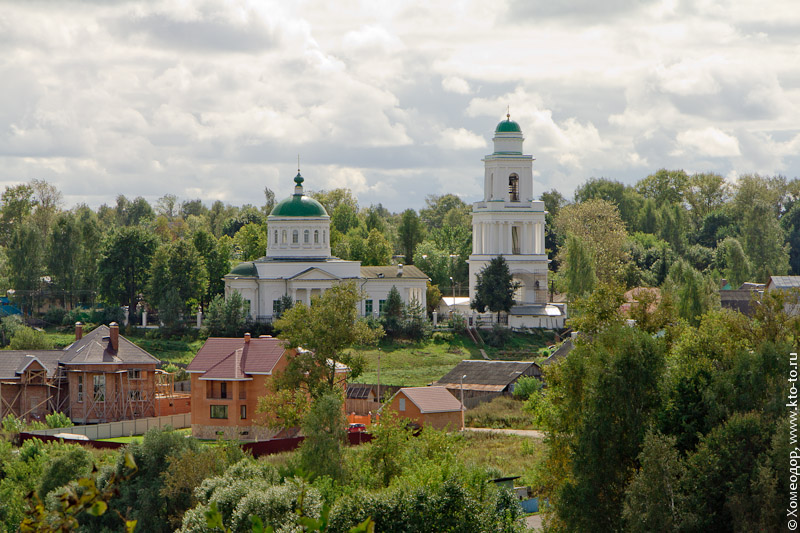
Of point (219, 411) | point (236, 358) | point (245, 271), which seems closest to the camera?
point (219, 411)

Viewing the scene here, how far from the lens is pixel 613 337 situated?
93.9 feet

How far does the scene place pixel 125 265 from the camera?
238ft

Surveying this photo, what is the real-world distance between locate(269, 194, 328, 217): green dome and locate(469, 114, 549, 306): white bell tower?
1177cm

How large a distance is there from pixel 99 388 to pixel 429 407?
50.4 feet

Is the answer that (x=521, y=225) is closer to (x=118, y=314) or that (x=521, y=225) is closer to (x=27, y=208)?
(x=118, y=314)

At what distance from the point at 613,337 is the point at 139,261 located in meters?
50.0

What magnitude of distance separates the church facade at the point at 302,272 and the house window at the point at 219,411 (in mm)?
22279

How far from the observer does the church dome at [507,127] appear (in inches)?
3034

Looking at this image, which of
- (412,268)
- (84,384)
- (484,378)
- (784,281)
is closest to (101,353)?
(84,384)

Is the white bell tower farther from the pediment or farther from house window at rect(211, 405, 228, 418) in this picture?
house window at rect(211, 405, 228, 418)

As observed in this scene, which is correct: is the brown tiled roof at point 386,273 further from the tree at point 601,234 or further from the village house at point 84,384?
the village house at point 84,384

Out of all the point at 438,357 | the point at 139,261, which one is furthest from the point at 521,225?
the point at 139,261

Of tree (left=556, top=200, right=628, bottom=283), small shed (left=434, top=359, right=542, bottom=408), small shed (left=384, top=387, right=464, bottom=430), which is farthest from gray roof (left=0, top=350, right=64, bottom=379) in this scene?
tree (left=556, top=200, right=628, bottom=283)

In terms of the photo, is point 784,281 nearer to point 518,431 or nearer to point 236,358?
point 518,431
